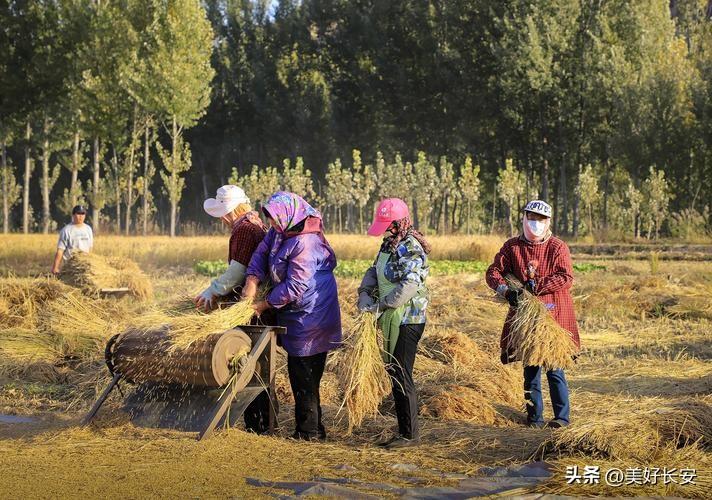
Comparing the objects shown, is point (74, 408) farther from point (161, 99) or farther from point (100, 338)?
point (161, 99)

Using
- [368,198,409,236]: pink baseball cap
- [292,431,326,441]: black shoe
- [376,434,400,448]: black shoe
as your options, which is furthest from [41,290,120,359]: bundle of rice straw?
[368,198,409,236]: pink baseball cap

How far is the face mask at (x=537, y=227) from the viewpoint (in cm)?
794

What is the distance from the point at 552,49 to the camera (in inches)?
1638

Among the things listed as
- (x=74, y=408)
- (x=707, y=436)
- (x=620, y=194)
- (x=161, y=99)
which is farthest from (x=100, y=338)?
(x=620, y=194)

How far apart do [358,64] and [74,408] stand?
4390 centimetres

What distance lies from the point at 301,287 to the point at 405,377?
100 centimetres

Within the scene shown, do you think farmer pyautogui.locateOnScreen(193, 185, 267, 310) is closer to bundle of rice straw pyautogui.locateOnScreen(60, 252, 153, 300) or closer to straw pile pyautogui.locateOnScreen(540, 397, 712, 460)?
straw pile pyautogui.locateOnScreen(540, 397, 712, 460)

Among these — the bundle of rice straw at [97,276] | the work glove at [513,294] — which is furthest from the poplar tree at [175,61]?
the work glove at [513,294]

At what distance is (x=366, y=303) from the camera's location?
291 inches

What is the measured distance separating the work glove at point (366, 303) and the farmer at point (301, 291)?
0.80 ft

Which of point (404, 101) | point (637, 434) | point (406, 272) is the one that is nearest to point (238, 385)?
point (406, 272)

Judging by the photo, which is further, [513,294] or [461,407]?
[461,407]

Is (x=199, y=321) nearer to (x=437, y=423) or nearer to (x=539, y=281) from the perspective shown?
(x=437, y=423)

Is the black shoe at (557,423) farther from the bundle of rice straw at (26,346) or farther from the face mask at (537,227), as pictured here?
the bundle of rice straw at (26,346)
